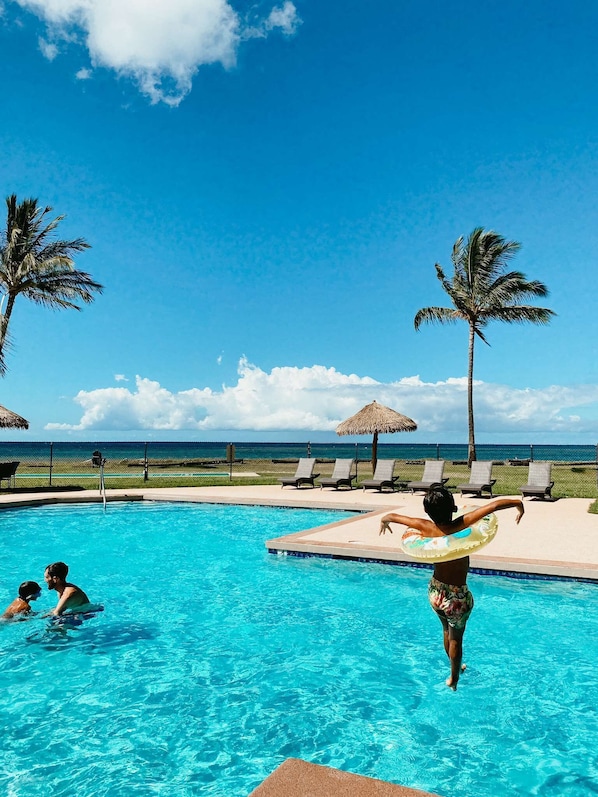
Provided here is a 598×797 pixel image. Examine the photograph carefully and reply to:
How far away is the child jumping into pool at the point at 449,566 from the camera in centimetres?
337

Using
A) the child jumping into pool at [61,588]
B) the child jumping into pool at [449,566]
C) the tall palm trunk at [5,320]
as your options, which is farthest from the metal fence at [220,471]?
the child jumping into pool at [449,566]

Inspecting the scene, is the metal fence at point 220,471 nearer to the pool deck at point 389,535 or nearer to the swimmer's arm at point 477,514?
the pool deck at point 389,535

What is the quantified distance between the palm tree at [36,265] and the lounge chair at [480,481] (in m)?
17.2

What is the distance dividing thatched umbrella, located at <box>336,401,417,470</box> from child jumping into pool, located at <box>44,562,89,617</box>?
17.1 m

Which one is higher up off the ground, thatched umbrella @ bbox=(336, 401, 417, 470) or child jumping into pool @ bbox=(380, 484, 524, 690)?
thatched umbrella @ bbox=(336, 401, 417, 470)

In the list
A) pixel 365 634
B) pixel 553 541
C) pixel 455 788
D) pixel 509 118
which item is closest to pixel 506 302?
pixel 509 118

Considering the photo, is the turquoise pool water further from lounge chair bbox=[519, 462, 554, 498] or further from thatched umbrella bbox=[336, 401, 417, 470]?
thatched umbrella bbox=[336, 401, 417, 470]

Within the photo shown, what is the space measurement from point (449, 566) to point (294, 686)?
2.71m

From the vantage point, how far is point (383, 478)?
63.0ft

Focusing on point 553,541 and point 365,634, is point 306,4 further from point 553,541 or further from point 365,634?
point 365,634

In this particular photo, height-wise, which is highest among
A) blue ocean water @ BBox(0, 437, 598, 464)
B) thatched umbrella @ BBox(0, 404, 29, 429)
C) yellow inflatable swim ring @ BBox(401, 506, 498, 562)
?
thatched umbrella @ BBox(0, 404, 29, 429)

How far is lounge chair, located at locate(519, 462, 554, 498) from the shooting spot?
16.0 meters

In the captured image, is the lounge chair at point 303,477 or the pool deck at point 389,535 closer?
the pool deck at point 389,535

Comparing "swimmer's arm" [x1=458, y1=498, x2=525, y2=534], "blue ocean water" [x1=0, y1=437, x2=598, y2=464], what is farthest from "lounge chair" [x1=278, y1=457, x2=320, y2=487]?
"blue ocean water" [x1=0, y1=437, x2=598, y2=464]
